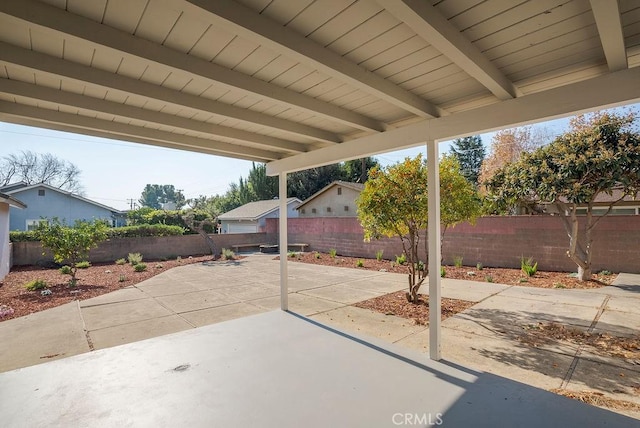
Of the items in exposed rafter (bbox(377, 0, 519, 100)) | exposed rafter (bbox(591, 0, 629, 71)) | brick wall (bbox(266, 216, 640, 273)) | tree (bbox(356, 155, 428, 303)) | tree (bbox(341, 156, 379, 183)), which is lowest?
brick wall (bbox(266, 216, 640, 273))

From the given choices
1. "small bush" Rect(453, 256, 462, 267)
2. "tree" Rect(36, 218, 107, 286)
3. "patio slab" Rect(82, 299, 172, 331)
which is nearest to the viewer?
"patio slab" Rect(82, 299, 172, 331)

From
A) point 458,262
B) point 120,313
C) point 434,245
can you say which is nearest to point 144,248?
point 120,313

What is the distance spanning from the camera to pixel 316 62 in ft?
7.57

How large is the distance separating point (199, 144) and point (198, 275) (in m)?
6.46

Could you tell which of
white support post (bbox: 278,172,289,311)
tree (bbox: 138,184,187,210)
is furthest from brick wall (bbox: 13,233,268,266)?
tree (bbox: 138,184,187,210)

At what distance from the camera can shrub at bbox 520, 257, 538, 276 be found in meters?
8.36

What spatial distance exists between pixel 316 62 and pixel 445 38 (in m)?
0.86

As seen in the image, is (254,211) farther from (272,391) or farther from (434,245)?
(272,391)

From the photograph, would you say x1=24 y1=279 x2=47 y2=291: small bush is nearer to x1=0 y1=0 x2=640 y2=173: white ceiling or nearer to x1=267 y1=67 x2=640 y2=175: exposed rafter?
x1=0 y1=0 x2=640 y2=173: white ceiling

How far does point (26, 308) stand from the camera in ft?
20.1

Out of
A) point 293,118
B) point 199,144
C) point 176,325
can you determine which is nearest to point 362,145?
point 293,118

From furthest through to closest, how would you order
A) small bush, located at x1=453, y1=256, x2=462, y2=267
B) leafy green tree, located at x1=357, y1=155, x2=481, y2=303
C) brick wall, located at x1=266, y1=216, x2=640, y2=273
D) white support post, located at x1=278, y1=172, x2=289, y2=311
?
small bush, located at x1=453, y1=256, x2=462, y2=267 < brick wall, located at x1=266, y1=216, x2=640, y2=273 < white support post, located at x1=278, y1=172, x2=289, y2=311 < leafy green tree, located at x1=357, y1=155, x2=481, y2=303

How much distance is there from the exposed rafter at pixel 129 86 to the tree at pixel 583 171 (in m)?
6.37

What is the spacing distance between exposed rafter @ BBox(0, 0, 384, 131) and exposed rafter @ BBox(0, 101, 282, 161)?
183cm
